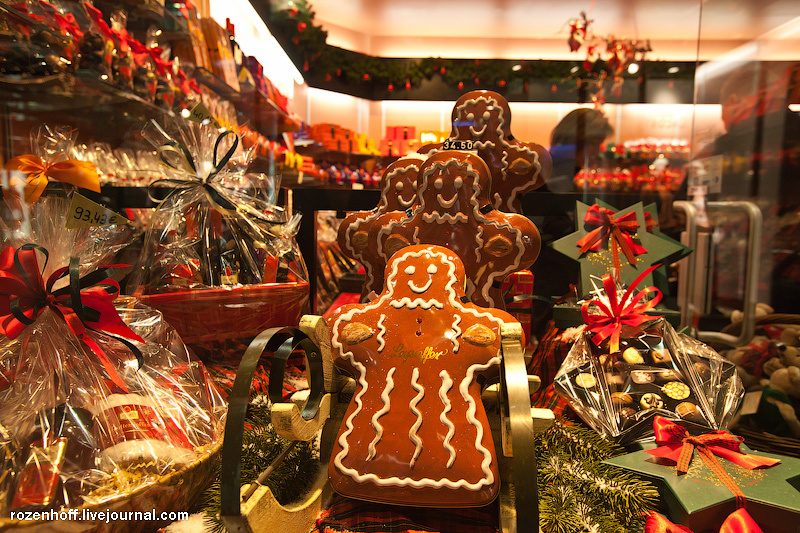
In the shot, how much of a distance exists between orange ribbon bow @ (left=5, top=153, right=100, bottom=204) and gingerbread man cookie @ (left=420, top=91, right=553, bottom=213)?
0.96m

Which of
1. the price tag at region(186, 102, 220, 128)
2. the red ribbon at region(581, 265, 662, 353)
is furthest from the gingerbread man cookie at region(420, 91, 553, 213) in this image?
the price tag at region(186, 102, 220, 128)

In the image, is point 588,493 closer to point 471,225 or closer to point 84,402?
point 471,225

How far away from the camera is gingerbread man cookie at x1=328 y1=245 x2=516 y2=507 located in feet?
2.35

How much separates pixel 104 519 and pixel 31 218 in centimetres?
64

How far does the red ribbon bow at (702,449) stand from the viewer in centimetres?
86

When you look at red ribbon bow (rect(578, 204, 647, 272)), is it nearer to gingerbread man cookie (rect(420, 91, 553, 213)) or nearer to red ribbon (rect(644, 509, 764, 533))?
gingerbread man cookie (rect(420, 91, 553, 213))

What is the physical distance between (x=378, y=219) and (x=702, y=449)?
0.87 meters

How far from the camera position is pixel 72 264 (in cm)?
80

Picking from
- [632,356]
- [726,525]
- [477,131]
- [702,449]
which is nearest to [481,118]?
[477,131]

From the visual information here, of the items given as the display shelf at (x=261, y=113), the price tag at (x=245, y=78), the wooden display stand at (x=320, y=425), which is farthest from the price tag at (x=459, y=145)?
the price tag at (x=245, y=78)

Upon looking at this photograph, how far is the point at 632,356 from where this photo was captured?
110cm

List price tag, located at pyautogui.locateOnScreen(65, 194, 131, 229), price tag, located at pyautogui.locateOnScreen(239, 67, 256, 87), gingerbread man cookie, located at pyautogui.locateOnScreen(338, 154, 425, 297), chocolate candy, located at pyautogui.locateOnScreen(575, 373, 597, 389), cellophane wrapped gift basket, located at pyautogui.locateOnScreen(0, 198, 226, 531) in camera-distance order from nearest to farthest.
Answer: cellophane wrapped gift basket, located at pyautogui.locateOnScreen(0, 198, 226, 531) → price tag, located at pyautogui.locateOnScreen(65, 194, 131, 229) → chocolate candy, located at pyautogui.locateOnScreen(575, 373, 597, 389) → gingerbread man cookie, located at pyautogui.locateOnScreen(338, 154, 425, 297) → price tag, located at pyautogui.locateOnScreen(239, 67, 256, 87)

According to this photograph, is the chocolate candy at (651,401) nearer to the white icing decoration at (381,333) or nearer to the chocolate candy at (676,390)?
the chocolate candy at (676,390)

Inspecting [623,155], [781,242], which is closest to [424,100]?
[623,155]
